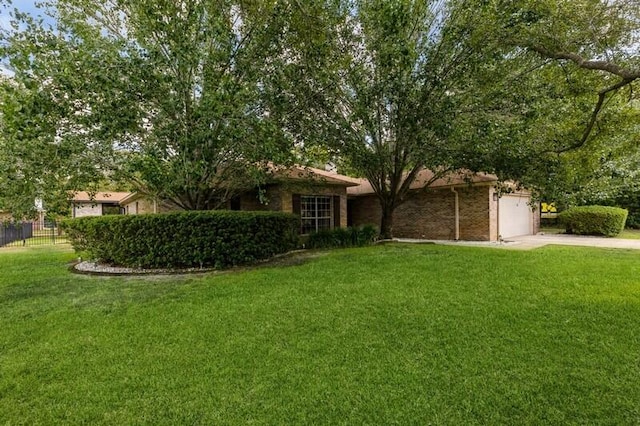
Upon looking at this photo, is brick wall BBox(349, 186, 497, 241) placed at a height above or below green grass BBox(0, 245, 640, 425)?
A: above

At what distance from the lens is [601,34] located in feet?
21.3

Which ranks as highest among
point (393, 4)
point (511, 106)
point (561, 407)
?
point (393, 4)

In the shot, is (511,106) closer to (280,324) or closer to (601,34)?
(601,34)

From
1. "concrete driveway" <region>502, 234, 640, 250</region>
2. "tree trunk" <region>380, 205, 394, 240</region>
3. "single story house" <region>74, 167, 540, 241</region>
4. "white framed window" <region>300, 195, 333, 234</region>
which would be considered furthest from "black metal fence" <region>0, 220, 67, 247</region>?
"concrete driveway" <region>502, 234, 640, 250</region>

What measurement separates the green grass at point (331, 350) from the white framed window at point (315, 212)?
24.1 ft

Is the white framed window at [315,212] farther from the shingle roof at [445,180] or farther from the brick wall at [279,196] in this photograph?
the shingle roof at [445,180]

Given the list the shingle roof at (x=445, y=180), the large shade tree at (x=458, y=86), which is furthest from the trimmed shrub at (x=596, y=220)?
the large shade tree at (x=458, y=86)

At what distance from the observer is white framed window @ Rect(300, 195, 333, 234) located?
14.6 m

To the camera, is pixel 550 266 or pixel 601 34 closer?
pixel 601 34

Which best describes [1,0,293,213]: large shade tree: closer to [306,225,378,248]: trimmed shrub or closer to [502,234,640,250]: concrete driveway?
[306,225,378,248]: trimmed shrub

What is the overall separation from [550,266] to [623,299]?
260cm

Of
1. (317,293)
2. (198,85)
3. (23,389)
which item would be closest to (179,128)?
(198,85)

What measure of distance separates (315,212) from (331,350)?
36.3 ft

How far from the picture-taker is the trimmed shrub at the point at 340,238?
12898 mm
